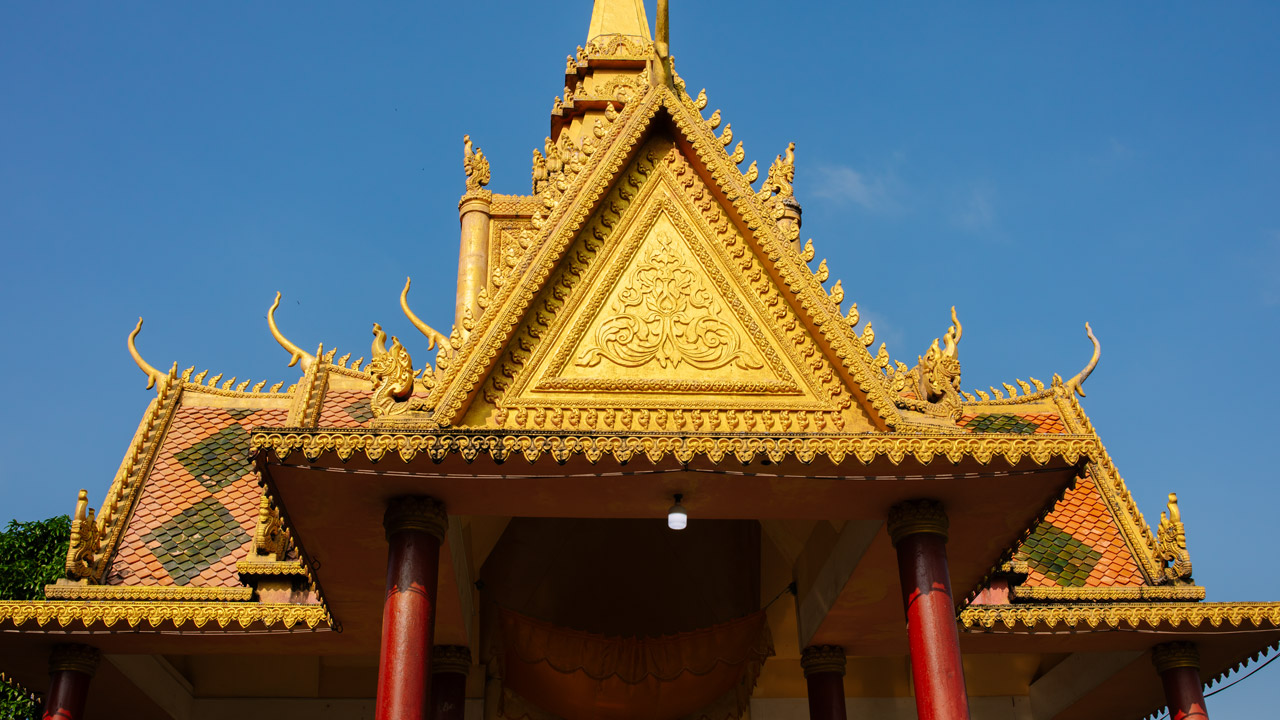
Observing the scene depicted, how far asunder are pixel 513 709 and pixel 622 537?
252cm

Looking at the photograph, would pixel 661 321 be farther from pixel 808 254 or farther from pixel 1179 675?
pixel 1179 675

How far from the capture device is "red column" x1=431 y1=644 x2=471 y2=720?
12664mm

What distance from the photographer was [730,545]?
1466 centimetres

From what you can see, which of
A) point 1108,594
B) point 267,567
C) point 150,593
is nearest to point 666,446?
point 267,567

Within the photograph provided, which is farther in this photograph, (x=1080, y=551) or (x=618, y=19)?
(x=618, y=19)

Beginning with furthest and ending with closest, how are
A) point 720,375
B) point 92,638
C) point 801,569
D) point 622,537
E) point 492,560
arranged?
point 622,537 < point 492,560 < point 801,569 < point 92,638 < point 720,375

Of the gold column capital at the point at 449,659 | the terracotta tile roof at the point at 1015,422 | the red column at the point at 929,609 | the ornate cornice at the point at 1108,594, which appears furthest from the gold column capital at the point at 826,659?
the terracotta tile roof at the point at 1015,422

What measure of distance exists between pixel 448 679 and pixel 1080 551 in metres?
7.56

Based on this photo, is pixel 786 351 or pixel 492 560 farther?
pixel 492 560

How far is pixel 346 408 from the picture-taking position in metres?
14.9

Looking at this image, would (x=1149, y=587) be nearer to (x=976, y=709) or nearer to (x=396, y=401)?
(x=976, y=709)

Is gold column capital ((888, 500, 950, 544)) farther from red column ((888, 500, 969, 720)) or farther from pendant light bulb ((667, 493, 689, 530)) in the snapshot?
pendant light bulb ((667, 493, 689, 530))

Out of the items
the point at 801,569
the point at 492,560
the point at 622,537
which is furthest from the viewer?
the point at 622,537

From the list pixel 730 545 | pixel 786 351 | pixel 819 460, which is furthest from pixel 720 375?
pixel 730 545
